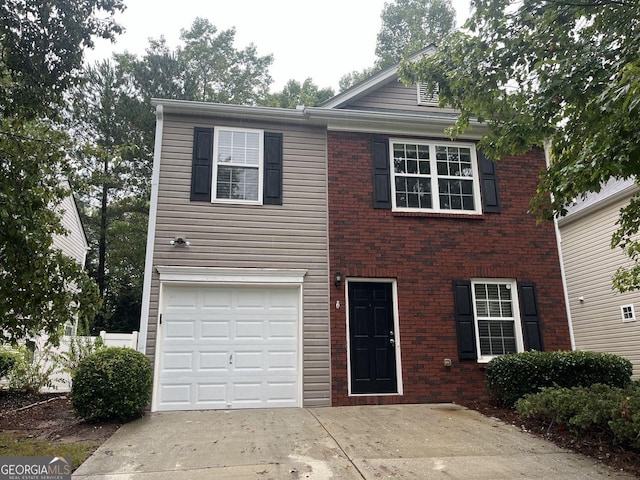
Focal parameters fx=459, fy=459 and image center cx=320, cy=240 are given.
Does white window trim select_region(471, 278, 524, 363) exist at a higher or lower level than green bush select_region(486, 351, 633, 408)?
higher

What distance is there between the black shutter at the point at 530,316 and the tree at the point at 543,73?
243 centimetres

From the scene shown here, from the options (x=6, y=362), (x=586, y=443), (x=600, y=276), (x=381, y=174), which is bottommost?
(x=586, y=443)

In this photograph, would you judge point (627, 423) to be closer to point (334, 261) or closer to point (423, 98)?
point (334, 261)

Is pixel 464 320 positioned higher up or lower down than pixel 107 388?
higher up

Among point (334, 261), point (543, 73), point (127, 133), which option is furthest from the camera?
point (127, 133)

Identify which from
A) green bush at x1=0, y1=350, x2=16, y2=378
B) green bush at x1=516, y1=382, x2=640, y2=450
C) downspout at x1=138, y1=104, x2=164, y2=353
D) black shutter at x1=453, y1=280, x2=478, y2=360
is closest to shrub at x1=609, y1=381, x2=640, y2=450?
green bush at x1=516, y1=382, x2=640, y2=450

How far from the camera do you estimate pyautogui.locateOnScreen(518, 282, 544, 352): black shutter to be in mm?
8500

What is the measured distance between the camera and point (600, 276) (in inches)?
472

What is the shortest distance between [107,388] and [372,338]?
429 centimetres

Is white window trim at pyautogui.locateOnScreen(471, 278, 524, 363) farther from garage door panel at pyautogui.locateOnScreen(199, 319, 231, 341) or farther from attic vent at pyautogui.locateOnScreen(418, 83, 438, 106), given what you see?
garage door panel at pyautogui.locateOnScreen(199, 319, 231, 341)

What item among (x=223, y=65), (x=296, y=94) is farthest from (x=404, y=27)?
(x=223, y=65)

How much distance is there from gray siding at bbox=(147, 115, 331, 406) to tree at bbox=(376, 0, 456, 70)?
17.2 metres

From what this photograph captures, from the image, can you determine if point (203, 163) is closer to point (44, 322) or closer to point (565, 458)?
point (44, 322)

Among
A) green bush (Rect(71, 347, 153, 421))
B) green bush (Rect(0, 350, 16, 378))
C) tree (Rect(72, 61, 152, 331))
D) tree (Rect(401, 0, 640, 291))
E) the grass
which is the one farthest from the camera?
tree (Rect(72, 61, 152, 331))
